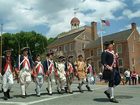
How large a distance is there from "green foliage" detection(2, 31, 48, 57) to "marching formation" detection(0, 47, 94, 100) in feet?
222

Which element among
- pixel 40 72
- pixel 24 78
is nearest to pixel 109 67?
pixel 24 78

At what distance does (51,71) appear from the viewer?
647 inches

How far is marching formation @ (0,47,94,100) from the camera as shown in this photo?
1438cm

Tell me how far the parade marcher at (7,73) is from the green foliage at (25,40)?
70.9 metres

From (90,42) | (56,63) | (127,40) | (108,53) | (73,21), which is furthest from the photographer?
(73,21)

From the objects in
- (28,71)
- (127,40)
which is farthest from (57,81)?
(127,40)

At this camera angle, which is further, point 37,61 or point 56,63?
point 56,63

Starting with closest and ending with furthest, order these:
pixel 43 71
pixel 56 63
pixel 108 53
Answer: pixel 108 53 < pixel 43 71 < pixel 56 63

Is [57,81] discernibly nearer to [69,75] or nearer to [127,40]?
[69,75]

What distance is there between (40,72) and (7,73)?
191 cm

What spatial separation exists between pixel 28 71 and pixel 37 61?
128 cm

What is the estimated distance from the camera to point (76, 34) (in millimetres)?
88188

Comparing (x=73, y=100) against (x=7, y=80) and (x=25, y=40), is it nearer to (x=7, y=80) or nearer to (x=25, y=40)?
(x=7, y=80)

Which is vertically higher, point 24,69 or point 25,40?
point 25,40
